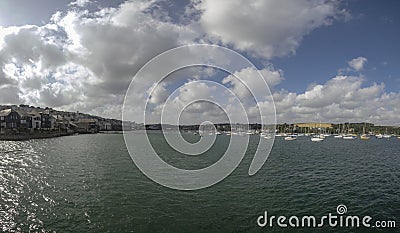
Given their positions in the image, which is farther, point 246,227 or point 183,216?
point 183,216

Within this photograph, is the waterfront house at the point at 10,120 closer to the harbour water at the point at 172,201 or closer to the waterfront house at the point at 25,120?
the waterfront house at the point at 25,120

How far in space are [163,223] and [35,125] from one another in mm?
150187

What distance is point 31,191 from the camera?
82.5ft

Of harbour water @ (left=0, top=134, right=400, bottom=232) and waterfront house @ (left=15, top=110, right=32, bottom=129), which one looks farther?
waterfront house @ (left=15, top=110, right=32, bottom=129)

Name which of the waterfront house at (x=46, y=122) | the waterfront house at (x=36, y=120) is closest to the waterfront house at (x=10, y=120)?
the waterfront house at (x=36, y=120)

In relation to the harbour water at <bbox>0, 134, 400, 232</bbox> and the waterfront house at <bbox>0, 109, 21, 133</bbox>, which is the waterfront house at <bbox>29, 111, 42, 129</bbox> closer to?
the waterfront house at <bbox>0, 109, 21, 133</bbox>

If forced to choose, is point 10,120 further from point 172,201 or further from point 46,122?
point 172,201

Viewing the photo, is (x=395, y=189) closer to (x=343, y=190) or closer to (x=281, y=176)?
(x=343, y=190)

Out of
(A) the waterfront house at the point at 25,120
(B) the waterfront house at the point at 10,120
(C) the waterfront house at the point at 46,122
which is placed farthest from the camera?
(C) the waterfront house at the point at 46,122

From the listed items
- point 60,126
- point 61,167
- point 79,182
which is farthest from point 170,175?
point 60,126

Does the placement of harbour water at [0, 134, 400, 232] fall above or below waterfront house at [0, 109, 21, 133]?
below

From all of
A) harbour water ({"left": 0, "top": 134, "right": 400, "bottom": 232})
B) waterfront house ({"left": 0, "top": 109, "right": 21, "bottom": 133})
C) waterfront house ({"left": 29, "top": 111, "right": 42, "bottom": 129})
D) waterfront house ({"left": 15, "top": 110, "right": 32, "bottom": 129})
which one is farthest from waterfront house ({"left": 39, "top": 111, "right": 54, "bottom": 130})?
harbour water ({"left": 0, "top": 134, "right": 400, "bottom": 232})

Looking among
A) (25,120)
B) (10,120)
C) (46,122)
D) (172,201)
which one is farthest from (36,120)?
(172,201)

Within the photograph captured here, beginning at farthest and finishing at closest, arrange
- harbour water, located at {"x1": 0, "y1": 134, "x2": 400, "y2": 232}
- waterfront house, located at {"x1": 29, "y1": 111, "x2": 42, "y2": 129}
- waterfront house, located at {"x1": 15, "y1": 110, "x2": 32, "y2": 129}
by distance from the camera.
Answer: waterfront house, located at {"x1": 29, "y1": 111, "x2": 42, "y2": 129} < waterfront house, located at {"x1": 15, "y1": 110, "x2": 32, "y2": 129} < harbour water, located at {"x1": 0, "y1": 134, "x2": 400, "y2": 232}
